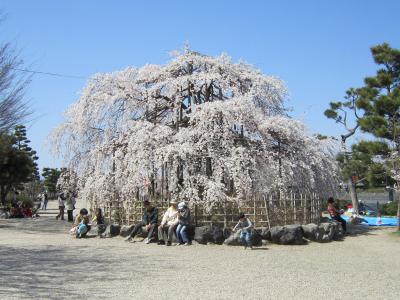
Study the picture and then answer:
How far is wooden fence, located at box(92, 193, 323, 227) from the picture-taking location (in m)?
13.1

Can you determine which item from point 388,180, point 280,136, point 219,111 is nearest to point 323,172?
point 280,136

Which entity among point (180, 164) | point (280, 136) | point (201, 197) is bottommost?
point (201, 197)

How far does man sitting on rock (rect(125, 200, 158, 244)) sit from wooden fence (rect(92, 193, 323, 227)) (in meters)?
0.55

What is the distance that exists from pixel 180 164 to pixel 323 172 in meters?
5.08

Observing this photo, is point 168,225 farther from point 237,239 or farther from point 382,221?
point 382,221

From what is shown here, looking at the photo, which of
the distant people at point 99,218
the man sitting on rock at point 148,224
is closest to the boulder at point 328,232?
the man sitting on rock at point 148,224

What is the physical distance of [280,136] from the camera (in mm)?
14906

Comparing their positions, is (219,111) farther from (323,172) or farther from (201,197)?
(323,172)

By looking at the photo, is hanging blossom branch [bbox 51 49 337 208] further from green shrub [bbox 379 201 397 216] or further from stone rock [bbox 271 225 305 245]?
green shrub [bbox 379 201 397 216]

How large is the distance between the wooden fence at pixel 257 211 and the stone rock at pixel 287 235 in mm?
435

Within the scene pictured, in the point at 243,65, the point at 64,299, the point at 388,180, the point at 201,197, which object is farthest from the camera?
the point at 388,180

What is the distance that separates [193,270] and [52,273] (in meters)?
2.46

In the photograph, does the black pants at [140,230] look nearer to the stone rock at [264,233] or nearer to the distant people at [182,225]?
the distant people at [182,225]

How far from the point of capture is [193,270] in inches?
341
